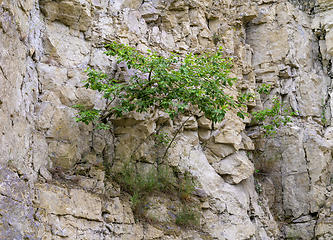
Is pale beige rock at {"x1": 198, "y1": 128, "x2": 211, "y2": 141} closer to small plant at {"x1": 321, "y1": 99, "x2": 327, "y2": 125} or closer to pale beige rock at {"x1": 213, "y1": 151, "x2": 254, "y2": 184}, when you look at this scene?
pale beige rock at {"x1": 213, "y1": 151, "x2": 254, "y2": 184}

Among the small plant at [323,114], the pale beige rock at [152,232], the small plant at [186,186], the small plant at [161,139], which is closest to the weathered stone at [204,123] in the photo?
the small plant at [161,139]

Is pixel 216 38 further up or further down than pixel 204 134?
further up

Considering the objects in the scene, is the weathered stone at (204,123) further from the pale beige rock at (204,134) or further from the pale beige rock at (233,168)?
the pale beige rock at (233,168)

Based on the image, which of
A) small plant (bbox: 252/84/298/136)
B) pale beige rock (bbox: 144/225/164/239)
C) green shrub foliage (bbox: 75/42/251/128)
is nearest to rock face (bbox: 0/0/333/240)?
pale beige rock (bbox: 144/225/164/239)

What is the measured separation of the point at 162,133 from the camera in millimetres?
6574

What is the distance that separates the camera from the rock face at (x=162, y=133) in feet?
14.4

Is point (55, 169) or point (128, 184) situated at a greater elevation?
point (55, 169)

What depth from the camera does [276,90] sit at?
8.77 meters

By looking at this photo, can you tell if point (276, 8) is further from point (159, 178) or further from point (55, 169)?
point (55, 169)

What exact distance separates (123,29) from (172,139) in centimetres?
→ 231

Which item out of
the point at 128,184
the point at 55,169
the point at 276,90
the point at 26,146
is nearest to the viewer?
the point at 26,146

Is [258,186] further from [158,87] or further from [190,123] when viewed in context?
[158,87]

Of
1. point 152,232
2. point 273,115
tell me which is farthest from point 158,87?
point 273,115

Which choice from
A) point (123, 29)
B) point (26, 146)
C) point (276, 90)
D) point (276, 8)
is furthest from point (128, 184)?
point (276, 8)
